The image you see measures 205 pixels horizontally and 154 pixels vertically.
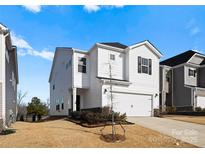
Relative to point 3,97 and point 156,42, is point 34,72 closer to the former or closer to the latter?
point 3,97

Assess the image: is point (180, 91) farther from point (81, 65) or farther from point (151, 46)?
point (81, 65)

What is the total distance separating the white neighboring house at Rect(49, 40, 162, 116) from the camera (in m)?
20.6

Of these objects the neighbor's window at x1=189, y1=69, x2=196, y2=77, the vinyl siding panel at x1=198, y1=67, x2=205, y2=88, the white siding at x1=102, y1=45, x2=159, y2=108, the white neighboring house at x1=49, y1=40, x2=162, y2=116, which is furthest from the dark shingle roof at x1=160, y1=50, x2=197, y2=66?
the white siding at x1=102, y1=45, x2=159, y2=108

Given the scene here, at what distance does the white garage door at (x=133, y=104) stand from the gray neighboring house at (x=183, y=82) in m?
5.66

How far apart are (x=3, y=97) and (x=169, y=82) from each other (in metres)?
21.6

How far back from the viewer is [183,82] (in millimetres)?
28109

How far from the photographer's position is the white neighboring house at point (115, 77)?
67.6 feet

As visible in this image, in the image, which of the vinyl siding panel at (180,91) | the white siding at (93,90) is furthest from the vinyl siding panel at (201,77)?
the white siding at (93,90)

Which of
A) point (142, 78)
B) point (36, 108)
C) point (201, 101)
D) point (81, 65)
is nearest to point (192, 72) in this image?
point (201, 101)

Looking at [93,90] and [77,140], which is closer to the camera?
[77,140]

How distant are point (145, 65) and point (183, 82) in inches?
304

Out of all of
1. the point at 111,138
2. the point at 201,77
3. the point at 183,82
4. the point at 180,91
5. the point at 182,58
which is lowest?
the point at 111,138
